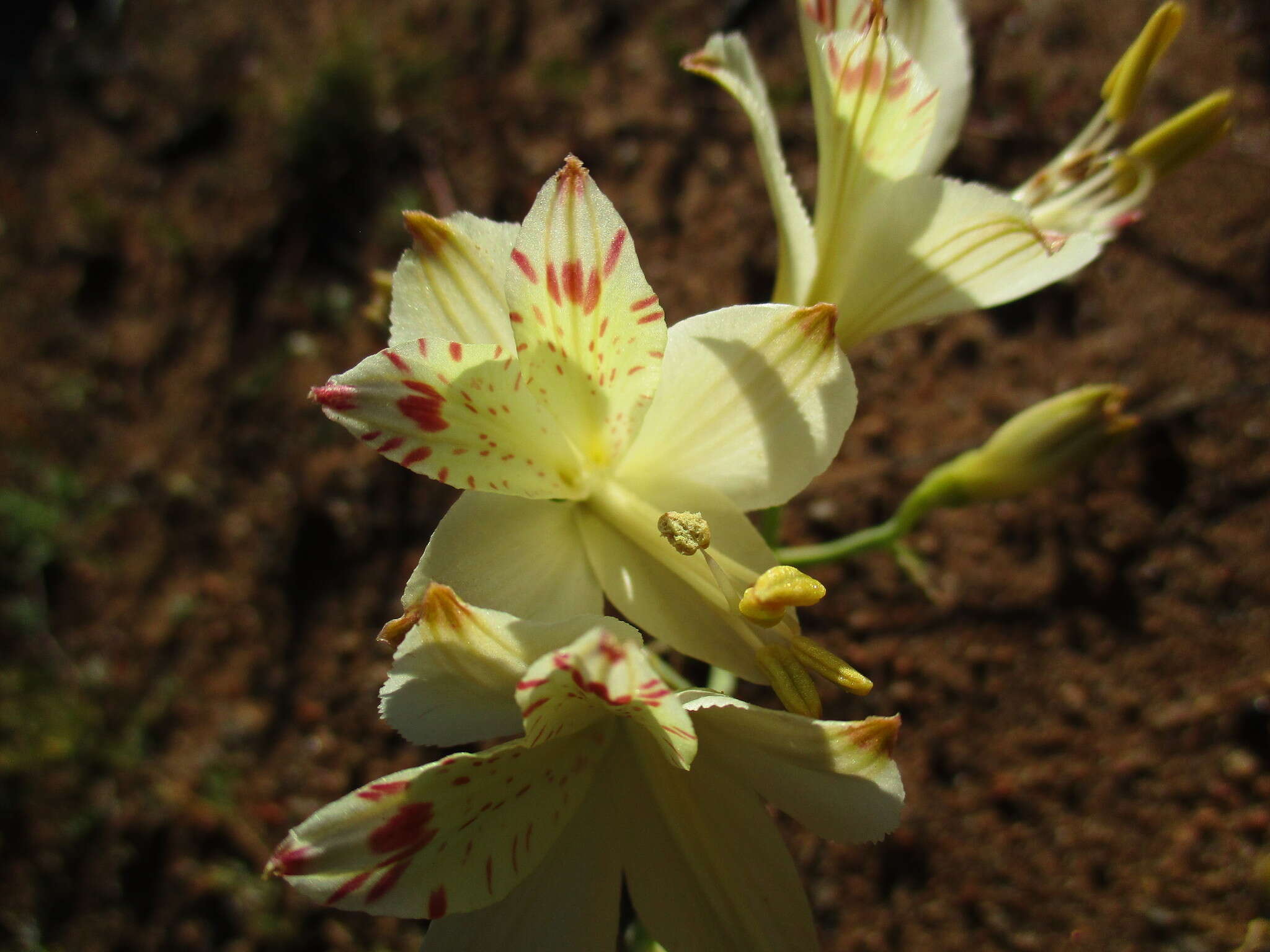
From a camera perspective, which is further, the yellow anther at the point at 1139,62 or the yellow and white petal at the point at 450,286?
the yellow anther at the point at 1139,62

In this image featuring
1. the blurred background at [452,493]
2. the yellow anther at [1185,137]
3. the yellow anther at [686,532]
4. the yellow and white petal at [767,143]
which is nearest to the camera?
the yellow anther at [686,532]

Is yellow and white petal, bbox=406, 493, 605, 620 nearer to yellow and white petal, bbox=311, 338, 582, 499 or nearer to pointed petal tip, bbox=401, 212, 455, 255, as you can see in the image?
yellow and white petal, bbox=311, 338, 582, 499

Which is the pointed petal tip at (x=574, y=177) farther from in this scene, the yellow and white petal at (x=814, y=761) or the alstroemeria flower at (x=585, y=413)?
the yellow and white petal at (x=814, y=761)

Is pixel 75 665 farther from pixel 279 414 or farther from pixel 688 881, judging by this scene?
pixel 688 881

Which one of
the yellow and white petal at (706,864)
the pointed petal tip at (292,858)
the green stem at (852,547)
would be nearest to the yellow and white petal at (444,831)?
the pointed petal tip at (292,858)

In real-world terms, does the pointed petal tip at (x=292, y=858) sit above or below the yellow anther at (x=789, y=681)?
above

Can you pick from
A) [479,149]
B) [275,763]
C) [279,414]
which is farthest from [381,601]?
[479,149]

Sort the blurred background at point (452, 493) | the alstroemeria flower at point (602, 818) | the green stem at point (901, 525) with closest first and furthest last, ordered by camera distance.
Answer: the alstroemeria flower at point (602, 818) → the green stem at point (901, 525) → the blurred background at point (452, 493)

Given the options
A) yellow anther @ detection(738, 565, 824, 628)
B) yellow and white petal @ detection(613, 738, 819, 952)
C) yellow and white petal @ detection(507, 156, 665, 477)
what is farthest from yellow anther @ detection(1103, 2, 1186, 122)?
yellow and white petal @ detection(613, 738, 819, 952)
